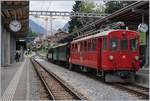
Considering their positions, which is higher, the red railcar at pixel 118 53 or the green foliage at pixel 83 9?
the green foliage at pixel 83 9

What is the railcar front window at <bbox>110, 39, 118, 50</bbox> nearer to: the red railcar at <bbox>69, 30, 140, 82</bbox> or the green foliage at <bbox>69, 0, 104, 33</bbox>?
the red railcar at <bbox>69, 30, 140, 82</bbox>

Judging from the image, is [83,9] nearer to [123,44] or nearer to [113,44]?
[123,44]

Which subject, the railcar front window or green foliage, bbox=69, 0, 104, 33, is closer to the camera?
the railcar front window

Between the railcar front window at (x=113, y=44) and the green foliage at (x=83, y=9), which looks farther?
the green foliage at (x=83, y=9)

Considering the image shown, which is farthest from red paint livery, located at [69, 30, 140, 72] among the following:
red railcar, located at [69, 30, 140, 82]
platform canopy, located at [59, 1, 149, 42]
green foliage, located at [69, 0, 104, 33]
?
green foliage, located at [69, 0, 104, 33]

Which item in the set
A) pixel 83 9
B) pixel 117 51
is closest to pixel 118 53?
pixel 117 51

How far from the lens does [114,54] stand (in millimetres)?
20609

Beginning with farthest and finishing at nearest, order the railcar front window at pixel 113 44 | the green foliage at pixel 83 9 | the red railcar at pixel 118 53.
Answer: the green foliage at pixel 83 9 < the railcar front window at pixel 113 44 < the red railcar at pixel 118 53

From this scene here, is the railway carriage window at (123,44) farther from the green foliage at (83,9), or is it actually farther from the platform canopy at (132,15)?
the green foliage at (83,9)

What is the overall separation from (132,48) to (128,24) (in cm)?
870

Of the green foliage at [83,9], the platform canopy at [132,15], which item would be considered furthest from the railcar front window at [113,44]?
the green foliage at [83,9]

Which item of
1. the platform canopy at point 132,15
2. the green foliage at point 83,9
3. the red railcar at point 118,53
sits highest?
the green foliage at point 83,9

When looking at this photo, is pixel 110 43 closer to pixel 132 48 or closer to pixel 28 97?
pixel 132 48

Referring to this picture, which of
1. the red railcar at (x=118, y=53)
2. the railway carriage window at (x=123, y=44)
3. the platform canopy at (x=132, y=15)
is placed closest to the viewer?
the red railcar at (x=118, y=53)
